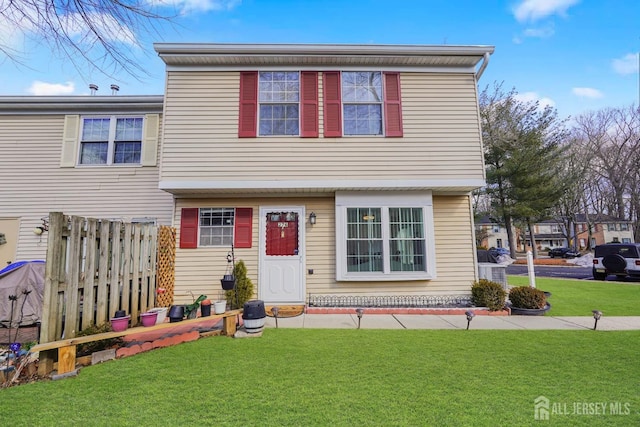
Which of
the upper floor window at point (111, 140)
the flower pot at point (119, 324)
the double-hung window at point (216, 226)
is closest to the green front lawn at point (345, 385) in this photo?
the flower pot at point (119, 324)

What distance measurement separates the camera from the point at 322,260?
7.08 metres

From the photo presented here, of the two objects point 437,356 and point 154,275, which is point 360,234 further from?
point 154,275

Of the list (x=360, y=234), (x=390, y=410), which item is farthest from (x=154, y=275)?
(x=390, y=410)

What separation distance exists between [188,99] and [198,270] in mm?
4192

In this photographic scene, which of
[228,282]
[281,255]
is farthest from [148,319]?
[281,255]

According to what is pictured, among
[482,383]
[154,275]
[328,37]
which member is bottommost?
[482,383]

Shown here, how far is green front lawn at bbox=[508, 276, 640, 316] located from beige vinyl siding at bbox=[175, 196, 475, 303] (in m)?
2.22

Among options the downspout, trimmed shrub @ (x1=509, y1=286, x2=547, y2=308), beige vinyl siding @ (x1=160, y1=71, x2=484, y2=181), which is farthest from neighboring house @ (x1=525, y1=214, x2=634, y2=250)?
beige vinyl siding @ (x1=160, y1=71, x2=484, y2=181)

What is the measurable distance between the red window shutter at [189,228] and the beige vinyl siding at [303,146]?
91cm

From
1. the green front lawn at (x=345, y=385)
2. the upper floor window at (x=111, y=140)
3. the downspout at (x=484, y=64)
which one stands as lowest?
the green front lawn at (x=345, y=385)

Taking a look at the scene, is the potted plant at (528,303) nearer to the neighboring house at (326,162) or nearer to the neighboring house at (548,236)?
the neighboring house at (326,162)

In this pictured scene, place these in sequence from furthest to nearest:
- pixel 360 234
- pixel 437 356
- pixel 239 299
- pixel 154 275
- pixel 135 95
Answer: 1. pixel 135 95
2. pixel 360 234
3. pixel 239 299
4. pixel 154 275
5. pixel 437 356

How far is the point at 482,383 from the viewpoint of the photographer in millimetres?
3176
